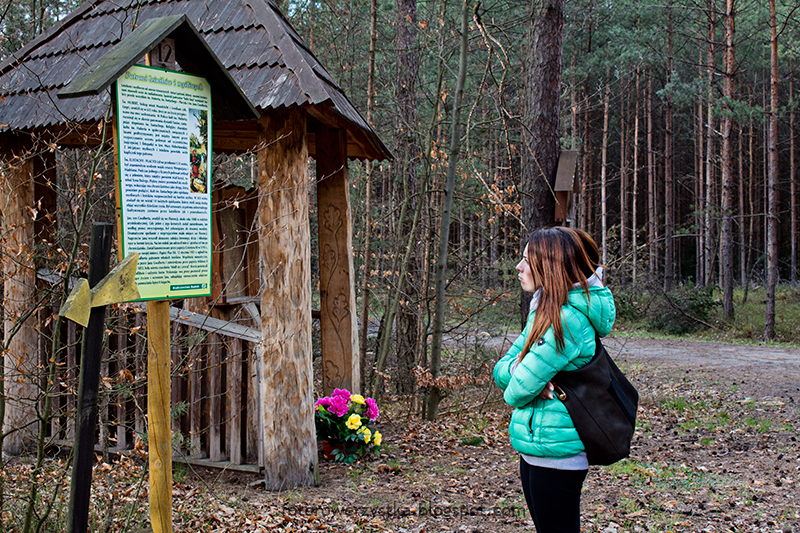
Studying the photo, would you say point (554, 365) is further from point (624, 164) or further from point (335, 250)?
point (624, 164)

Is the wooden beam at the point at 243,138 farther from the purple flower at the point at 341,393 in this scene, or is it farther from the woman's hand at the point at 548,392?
the woman's hand at the point at 548,392

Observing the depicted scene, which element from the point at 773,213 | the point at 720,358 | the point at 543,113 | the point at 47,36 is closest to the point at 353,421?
the point at 543,113

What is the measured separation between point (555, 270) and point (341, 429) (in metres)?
3.62

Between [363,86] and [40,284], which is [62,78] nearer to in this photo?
[40,284]

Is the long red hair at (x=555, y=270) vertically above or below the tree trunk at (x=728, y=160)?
below

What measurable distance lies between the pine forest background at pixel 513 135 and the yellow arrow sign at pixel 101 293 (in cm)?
184

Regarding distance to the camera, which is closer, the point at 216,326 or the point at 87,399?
the point at 87,399

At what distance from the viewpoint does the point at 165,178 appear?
2.46 m

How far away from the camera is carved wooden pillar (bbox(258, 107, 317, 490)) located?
15.6 feet

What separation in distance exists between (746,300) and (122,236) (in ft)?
73.5

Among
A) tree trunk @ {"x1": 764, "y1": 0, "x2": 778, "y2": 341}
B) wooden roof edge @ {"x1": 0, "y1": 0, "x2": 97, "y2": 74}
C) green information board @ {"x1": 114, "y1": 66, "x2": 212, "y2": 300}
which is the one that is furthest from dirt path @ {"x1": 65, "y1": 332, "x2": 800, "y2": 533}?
tree trunk @ {"x1": 764, "y1": 0, "x2": 778, "y2": 341}

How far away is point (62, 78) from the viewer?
492 centimetres

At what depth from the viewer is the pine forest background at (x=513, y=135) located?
7969 millimetres

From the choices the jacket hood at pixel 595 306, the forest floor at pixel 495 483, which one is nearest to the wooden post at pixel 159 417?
the forest floor at pixel 495 483
